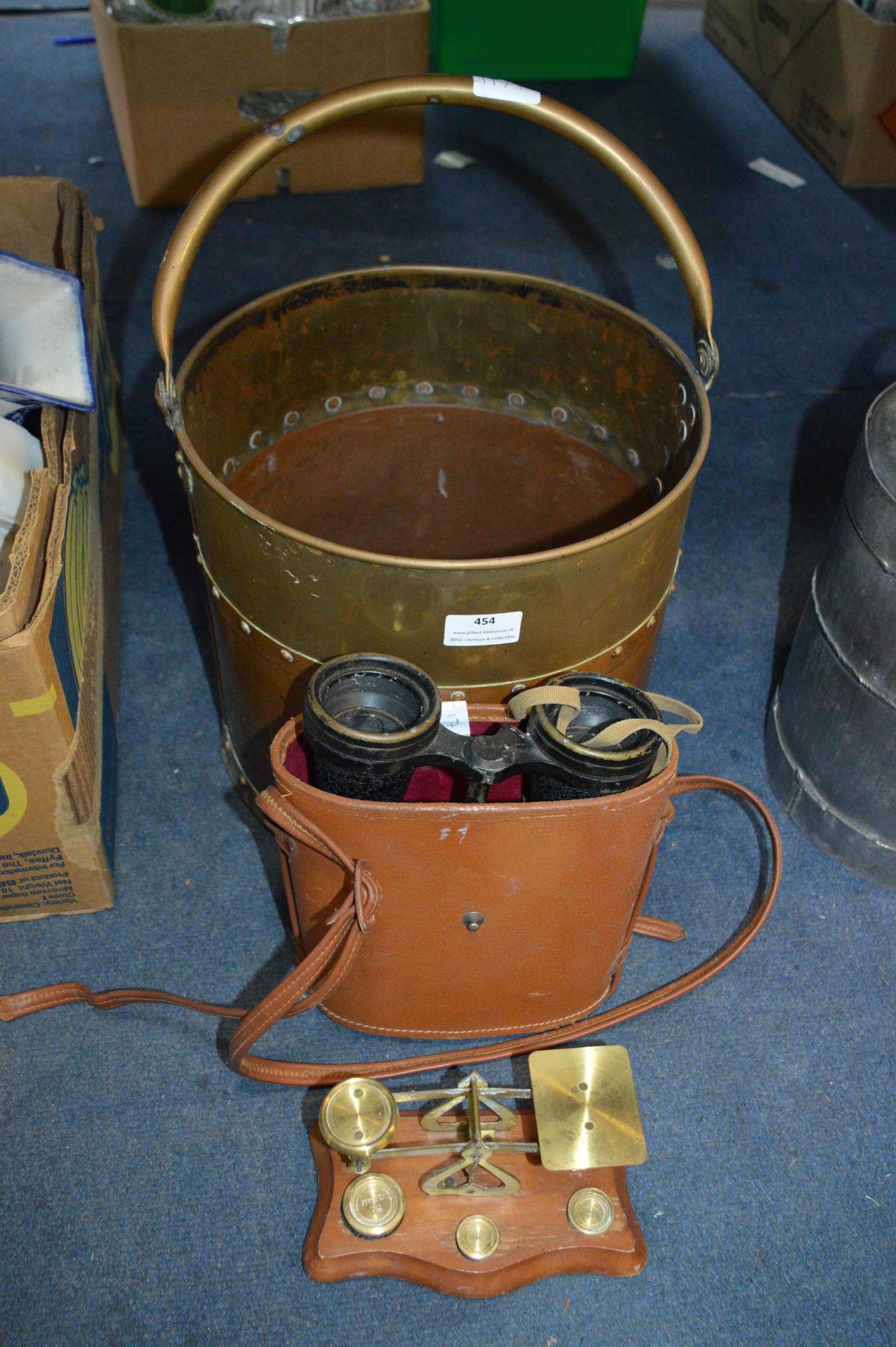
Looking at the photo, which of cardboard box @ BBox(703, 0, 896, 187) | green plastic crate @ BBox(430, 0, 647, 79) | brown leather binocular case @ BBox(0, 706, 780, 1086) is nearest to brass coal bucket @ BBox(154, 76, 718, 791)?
brown leather binocular case @ BBox(0, 706, 780, 1086)

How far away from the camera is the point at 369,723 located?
A: 0.97m

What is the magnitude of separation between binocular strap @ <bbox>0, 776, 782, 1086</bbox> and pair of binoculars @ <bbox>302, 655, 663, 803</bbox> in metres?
0.07

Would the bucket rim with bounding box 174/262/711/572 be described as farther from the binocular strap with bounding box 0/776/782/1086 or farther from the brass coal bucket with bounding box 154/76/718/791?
the binocular strap with bounding box 0/776/782/1086

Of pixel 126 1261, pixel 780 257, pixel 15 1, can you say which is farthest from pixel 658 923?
pixel 15 1

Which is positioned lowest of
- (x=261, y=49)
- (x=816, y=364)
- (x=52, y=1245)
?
(x=52, y=1245)

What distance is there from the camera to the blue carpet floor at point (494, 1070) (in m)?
1.04

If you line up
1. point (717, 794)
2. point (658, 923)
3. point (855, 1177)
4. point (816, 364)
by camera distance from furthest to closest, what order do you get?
point (816, 364)
point (717, 794)
point (658, 923)
point (855, 1177)

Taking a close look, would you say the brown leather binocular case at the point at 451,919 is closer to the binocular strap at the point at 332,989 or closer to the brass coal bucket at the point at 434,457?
the binocular strap at the point at 332,989

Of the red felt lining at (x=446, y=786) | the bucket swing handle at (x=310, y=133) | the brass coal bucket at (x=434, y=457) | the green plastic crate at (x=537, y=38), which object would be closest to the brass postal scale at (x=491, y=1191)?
the red felt lining at (x=446, y=786)

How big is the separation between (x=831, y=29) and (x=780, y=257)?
57cm

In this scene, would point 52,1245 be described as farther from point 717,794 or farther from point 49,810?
point 717,794

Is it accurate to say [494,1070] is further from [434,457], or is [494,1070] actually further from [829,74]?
[829,74]

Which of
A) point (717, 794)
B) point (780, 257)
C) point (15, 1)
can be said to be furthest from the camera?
point (15, 1)

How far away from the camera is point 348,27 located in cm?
231
